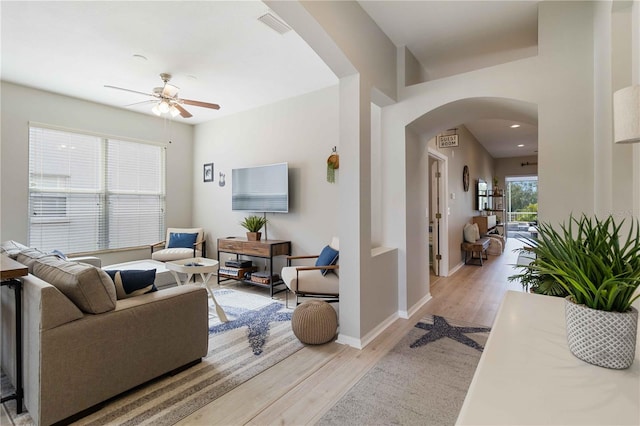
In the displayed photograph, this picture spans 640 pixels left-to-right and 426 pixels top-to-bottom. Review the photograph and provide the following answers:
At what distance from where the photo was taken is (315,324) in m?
2.62

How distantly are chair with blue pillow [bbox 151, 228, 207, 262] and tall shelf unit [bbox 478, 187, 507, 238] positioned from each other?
687 cm

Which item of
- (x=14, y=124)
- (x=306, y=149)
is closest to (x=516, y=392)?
(x=306, y=149)

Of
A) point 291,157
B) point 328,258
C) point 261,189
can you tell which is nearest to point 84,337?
point 328,258

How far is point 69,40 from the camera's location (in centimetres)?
298

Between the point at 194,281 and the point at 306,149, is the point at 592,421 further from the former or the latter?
the point at 194,281

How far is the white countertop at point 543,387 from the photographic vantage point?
622mm

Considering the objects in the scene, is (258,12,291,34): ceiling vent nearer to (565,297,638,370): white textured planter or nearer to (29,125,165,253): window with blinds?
(565,297,638,370): white textured planter

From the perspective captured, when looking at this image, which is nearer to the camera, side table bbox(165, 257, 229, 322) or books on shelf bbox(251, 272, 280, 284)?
side table bbox(165, 257, 229, 322)

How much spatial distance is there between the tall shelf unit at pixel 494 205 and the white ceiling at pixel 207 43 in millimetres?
5144

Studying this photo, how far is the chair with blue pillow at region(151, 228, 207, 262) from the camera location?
191 inches

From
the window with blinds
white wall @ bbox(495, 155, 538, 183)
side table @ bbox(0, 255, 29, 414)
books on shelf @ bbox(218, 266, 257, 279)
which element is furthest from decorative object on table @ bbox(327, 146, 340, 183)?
white wall @ bbox(495, 155, 538, 183)

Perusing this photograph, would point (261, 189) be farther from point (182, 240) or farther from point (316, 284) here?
point (316, 284)

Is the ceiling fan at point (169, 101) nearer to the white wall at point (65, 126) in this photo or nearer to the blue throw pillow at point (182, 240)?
the white wall at point (65, 126)

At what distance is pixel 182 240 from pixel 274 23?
12.8 ft
